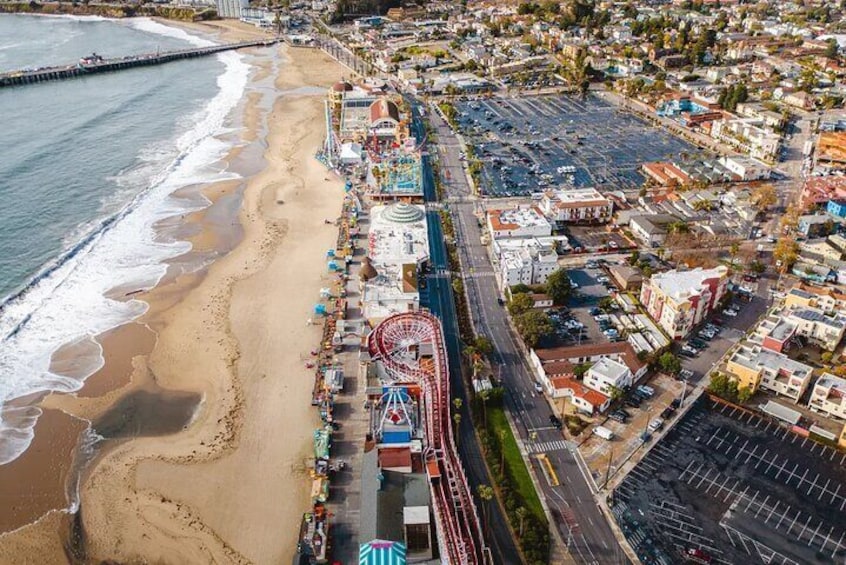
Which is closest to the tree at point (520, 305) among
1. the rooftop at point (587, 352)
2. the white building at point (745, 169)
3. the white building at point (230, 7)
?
Result: the rooftop at point (587, 352)

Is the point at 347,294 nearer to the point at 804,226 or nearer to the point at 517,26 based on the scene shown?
the point at 804,226

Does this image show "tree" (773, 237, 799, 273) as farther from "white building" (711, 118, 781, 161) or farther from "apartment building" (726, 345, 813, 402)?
"white building" (711, 118, 781, 161)

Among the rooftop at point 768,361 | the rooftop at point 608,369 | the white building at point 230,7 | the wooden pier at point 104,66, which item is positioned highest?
the white building at point 230,7

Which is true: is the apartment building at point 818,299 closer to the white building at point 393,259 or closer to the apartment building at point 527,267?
the apartment building at point 527,267

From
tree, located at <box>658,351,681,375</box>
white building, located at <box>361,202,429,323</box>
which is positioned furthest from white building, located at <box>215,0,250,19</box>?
tree, located at <box>658,351,681,375</box>

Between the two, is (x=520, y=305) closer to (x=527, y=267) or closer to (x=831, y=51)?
(x=527, y=267)

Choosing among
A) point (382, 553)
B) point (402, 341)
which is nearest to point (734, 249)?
point (402, 341)
